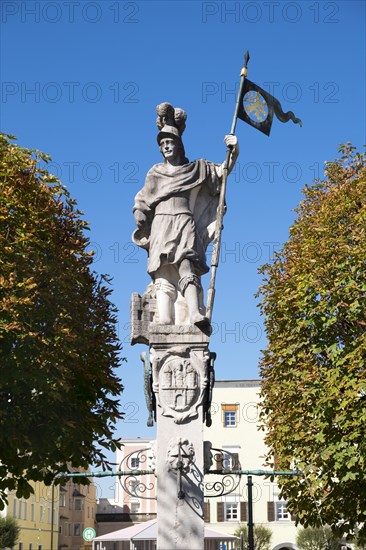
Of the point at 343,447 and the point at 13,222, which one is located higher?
the point at 13,222

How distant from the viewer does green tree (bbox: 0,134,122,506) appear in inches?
712

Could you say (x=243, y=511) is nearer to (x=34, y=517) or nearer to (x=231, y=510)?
(x=231, y=510)

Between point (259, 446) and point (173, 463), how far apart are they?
169 ft

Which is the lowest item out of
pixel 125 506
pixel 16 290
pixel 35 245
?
pixel 125 506

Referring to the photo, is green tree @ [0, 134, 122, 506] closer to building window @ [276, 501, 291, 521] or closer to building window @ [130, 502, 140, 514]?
building window @ [276, 501, 291, 521]

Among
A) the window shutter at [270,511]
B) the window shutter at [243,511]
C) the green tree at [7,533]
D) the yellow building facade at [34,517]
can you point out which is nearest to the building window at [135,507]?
the yellow building facade at [34,517]

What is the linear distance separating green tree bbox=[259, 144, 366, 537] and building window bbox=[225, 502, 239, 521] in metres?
36.0

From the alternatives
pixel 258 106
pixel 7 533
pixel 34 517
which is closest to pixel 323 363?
pixel 258 106

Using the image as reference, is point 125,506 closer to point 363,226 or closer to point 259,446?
point 259,446

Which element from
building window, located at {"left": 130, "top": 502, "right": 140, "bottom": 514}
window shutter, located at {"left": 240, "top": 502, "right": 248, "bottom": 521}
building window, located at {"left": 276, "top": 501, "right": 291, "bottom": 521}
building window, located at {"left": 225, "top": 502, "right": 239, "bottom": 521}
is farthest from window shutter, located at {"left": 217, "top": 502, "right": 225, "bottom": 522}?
building window, located at {"left": 130, "top": 502, "right": 140, "bottom": 514}

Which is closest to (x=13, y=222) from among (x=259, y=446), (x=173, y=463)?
(x=173, y=463)

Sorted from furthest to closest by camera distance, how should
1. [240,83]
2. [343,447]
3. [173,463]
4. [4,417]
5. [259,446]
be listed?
[259,446] < [343,447] < [4,417] < [240,83] < [173,463]

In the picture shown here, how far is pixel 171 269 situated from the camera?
10.4 meters

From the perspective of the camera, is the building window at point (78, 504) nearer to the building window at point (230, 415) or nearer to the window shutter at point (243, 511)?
the window shutter at point (243, 511)
